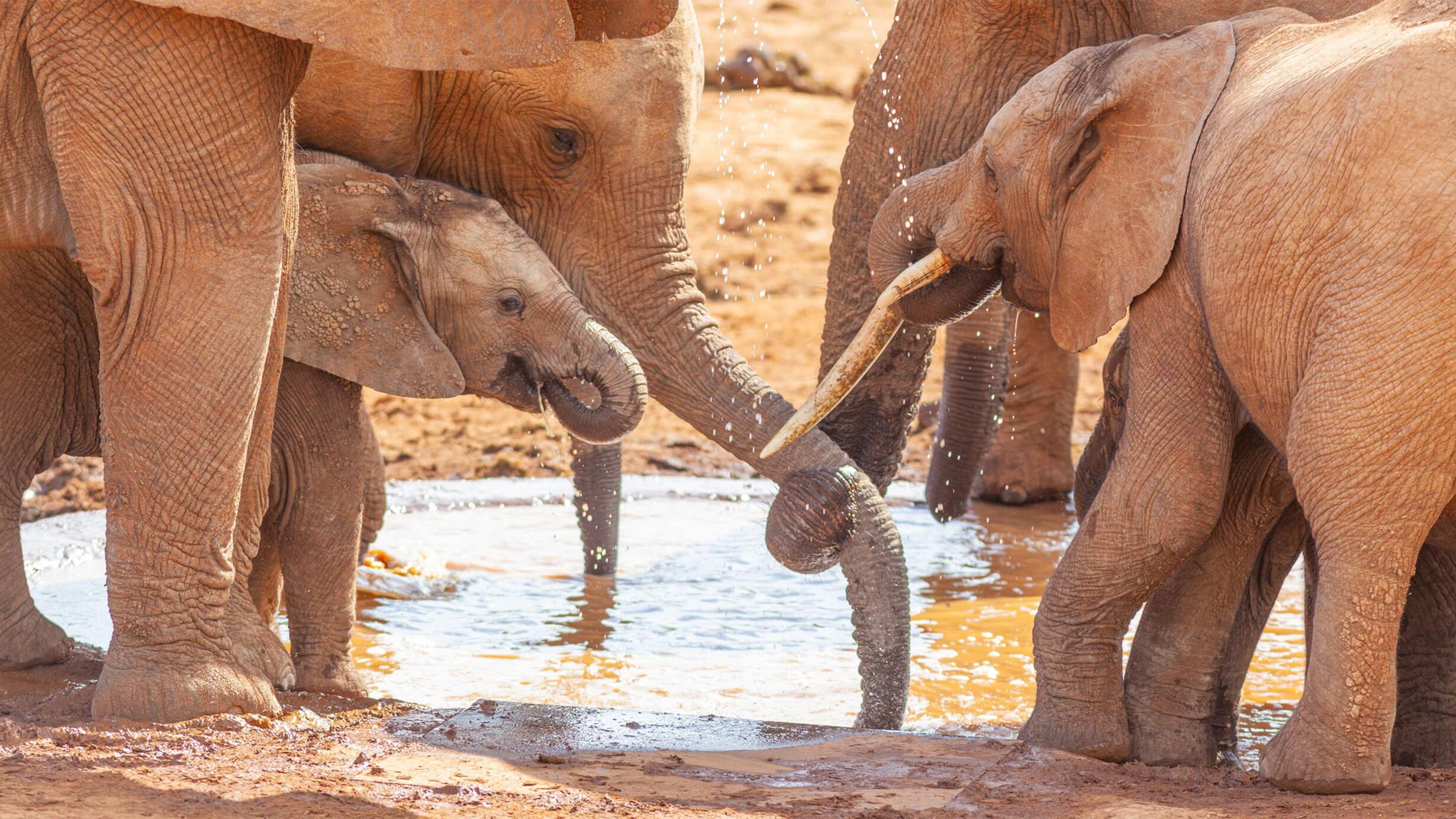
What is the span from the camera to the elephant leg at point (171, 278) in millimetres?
3428

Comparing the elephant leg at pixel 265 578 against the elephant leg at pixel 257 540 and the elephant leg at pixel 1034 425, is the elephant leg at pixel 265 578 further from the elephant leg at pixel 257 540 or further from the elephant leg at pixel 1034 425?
the elephant leg at pixel 1034 425

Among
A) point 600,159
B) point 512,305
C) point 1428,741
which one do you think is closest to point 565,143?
point 600,159

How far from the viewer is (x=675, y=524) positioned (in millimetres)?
6793

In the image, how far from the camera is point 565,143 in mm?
4855

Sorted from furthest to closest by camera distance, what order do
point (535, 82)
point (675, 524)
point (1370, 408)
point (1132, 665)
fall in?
1. point (675, 524)
2. point (535, 82)
3. point (1132, 665)
4. point (1370, 408)

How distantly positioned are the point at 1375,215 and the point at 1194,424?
1.95 ft

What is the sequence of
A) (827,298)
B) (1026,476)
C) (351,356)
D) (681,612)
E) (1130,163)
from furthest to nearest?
(1026,476) → (681,612) → (827,298) → (351,356) → (1130,163)

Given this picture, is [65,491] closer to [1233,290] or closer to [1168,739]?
[1168,739]

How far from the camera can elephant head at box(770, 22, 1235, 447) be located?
3.82 metres

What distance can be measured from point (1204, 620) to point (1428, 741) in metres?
0.54

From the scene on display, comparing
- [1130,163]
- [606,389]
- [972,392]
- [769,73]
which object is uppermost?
[769,73]

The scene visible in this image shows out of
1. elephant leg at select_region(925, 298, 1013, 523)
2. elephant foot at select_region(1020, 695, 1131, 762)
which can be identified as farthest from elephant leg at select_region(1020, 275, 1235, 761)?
elephant leg at select_region(925, 298, 1013, 523)

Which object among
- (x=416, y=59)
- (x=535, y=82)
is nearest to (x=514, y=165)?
(x=535, y=82)

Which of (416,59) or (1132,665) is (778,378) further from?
(416,59)
